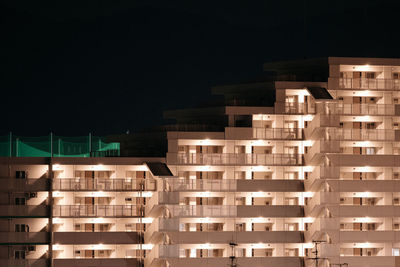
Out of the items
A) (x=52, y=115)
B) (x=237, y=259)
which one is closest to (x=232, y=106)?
(x=237, y=259)

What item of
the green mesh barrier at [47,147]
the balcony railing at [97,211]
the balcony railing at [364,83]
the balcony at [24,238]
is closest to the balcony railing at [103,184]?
the balcony railing at [97,211]

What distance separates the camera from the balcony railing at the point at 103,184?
346 feet

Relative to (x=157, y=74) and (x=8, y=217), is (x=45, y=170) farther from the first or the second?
(x=157, y=74)

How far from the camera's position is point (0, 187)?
343ft

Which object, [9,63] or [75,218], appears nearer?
[75,218]

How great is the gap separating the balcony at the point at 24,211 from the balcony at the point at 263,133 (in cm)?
1521

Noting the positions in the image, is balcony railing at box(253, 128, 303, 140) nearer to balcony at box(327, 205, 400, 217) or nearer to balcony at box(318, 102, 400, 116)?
balcony at box(318, 102, 400, 116)

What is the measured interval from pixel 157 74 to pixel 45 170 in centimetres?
8664

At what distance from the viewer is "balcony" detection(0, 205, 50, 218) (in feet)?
342

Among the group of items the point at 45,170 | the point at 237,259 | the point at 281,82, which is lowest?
the point at 237,259

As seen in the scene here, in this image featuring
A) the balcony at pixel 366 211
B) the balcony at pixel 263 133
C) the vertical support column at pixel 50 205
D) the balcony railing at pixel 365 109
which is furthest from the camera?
the balcony railing at pixel 365 109

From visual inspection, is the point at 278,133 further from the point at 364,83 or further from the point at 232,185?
the point at 364,83

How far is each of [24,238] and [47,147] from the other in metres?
10.9

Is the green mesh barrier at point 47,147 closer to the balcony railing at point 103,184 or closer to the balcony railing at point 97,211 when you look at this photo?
the balcony railing at point 103,184
